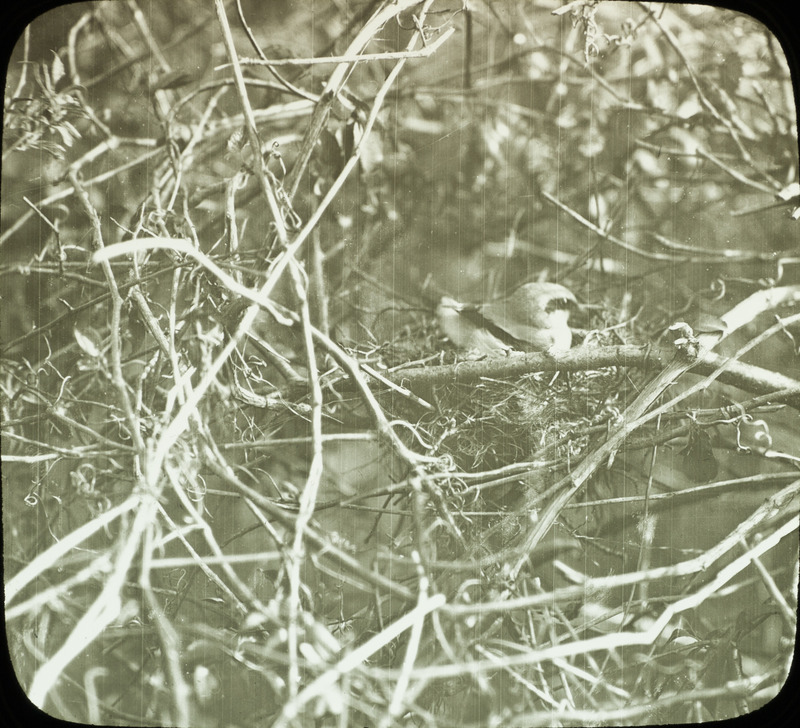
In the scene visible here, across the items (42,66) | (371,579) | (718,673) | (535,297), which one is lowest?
(718,673)

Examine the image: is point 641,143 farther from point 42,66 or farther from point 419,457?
point 42,66

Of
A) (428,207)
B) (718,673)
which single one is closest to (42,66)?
(428,207)

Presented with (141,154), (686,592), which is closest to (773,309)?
(686,592)

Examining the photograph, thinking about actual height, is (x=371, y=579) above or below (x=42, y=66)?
below

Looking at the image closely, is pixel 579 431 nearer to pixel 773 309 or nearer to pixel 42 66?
pixel 773 309
